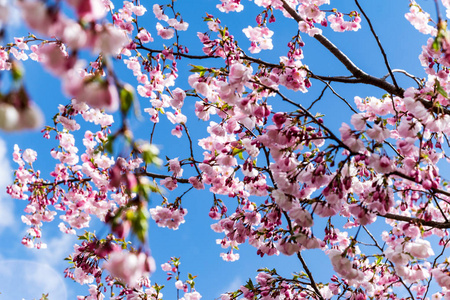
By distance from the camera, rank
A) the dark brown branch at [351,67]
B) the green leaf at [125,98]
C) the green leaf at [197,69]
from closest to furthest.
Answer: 1. the green leaf at [125,98]
2. the green leaf at [197,69]
3. the dark brown branch at [351,67]

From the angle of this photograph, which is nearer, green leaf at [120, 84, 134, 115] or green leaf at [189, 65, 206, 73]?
green leaf at [120, 84, 134, 115]

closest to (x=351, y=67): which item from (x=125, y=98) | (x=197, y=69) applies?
(x=197, y=69)

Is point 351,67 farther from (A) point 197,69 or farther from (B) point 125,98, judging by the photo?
(B) point 125,98

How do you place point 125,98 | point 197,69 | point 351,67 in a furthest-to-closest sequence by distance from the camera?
point 351,67 < point 197,69 < point 125,98

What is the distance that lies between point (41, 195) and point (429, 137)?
5.54 meters

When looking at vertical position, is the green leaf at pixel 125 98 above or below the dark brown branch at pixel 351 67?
below

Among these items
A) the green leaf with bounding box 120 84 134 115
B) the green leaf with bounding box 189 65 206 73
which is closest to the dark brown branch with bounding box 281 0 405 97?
the green leaf with bounding box 189 65 206 73

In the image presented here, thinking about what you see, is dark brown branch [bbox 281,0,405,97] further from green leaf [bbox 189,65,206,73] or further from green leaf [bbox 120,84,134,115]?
green leaf [bbox 120,84,134,115]

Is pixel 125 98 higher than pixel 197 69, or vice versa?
pixel 197 69

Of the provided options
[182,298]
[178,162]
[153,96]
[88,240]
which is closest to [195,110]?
[178,162]

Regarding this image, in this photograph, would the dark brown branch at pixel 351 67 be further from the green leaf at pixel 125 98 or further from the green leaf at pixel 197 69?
the green leaf at pixel 125 98

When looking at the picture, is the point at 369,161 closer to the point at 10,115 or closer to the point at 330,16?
the point at 10,115

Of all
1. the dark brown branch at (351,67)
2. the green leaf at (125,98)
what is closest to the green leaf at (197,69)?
the dark brown branch at (351,67)

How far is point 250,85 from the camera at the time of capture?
3.66 m
